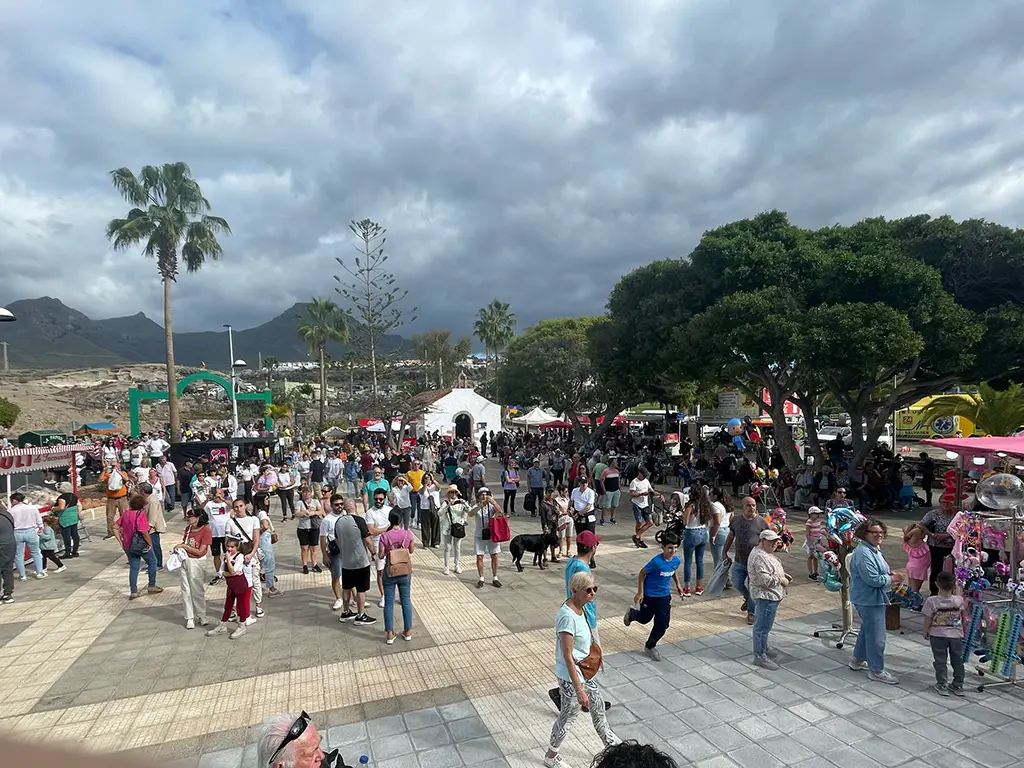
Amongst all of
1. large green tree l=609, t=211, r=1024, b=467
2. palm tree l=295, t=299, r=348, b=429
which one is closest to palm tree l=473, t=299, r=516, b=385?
palm tree l=295, t=299, r=348, b=429

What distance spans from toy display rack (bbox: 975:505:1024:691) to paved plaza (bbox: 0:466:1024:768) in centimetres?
15

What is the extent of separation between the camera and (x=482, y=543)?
879 cm

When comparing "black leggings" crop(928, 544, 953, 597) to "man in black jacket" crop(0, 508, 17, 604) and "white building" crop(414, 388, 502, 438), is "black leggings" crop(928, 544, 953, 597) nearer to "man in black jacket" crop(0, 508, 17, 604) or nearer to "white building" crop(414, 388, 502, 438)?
"man in black jacket" crop(0, 508, 17, 604)

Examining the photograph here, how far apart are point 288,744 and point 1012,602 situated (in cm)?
634

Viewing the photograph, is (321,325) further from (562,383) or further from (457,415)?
(562,383)

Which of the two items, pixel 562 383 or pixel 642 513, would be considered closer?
pixel 642 513

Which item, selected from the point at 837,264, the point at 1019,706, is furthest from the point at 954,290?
the point at 1019,706

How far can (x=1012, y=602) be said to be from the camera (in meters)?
5.46

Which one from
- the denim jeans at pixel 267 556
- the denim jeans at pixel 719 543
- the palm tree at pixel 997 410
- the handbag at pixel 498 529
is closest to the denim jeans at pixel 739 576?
the denim jeans at pixel 719 543

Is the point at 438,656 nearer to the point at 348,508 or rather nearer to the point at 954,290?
the point at 348,508

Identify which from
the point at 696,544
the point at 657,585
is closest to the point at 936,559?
the point at 696,544

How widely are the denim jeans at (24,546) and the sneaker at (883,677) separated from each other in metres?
11.7

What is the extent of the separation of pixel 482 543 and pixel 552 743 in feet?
15.3

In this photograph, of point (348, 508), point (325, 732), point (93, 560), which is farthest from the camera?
point (93, 560)
